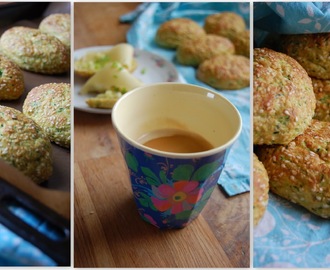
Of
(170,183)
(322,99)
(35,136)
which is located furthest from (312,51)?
(35,136)

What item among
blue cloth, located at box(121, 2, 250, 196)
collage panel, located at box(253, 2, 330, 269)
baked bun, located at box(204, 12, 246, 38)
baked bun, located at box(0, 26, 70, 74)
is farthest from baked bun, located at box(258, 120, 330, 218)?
baked bun, located at box(204, 12, 246, 38)

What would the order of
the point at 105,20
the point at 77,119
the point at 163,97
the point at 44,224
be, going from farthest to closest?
the point at 105,20 → the point at 77,119 → the point at 163,97 → the point at 44,224

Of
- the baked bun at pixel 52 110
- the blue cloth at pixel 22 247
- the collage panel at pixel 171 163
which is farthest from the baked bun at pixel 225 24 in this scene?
the blue cloth at pixel 22 247

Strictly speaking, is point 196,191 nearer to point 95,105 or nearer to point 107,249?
point 107,249

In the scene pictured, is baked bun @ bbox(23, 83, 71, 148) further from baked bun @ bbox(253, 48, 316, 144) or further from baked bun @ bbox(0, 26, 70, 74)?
baked bun @ bbox(253, 48, 316, 144)

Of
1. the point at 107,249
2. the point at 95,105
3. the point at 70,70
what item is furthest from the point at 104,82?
the point at 107,249

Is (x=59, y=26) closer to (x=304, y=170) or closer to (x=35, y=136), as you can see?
(x=35, y=136)
